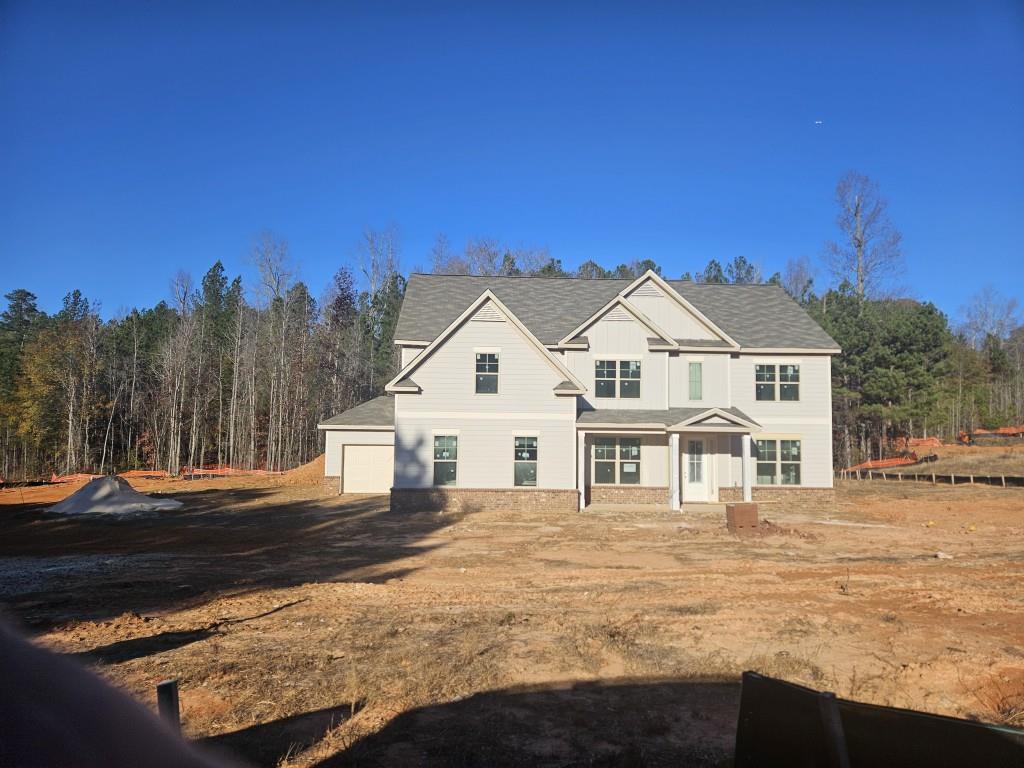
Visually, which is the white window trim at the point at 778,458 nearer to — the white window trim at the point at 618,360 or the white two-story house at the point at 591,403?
the white two-story house at the point at 591,403

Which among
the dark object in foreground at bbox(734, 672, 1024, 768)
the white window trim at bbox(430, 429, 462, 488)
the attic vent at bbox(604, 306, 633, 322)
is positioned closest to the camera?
the dark object in foreground at bbox(734, 672, 1024, 768)

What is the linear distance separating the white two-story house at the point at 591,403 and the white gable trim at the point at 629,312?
6 cm

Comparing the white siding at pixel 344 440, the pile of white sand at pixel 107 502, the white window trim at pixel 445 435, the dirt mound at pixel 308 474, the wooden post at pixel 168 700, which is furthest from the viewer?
the dirt mound at pixel 308 474

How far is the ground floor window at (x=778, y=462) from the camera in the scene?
81.2 feet

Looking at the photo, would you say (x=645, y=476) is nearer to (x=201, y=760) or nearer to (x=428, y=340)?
(x=428, y=340)

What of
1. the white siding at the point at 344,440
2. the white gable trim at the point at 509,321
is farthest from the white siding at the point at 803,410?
the white siding at the point at 344,440

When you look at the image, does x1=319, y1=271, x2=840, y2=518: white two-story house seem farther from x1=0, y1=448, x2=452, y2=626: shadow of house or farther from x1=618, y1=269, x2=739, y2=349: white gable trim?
x1=0, y1=448, x2=452, y2=626: shadow of house

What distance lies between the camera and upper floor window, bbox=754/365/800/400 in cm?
2534

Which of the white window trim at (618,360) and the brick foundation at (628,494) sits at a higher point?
the white window trim at (618,360)

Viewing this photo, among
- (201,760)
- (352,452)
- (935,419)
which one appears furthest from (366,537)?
(935,419)

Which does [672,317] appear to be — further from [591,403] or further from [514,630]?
[514,630]

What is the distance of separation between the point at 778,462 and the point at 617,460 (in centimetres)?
626

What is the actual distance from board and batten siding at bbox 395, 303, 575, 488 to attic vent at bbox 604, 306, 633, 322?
3570 millimetres

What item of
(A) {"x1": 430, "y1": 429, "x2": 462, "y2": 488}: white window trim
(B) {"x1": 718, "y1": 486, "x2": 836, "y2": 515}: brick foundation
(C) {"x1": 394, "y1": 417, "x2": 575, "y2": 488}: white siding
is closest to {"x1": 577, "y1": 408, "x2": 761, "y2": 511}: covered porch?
(B) {"x1": 718, "y1": 486, "x2": 836, "y2": 515}: brick foundation
